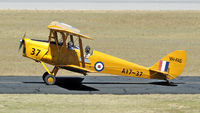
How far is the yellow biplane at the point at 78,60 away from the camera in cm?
2330

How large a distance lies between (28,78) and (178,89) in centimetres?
873

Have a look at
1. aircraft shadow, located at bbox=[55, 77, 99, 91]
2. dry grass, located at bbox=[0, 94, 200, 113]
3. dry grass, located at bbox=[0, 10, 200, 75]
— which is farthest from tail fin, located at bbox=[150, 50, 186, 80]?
dry grass, located at bbox=[0, 10, 200, 75]

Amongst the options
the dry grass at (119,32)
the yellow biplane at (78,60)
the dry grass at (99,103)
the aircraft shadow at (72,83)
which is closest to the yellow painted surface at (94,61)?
the yellow biplane at (78,60)

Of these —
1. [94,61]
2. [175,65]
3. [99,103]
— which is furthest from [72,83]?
[99,103]

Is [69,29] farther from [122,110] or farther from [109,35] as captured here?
[109,35]

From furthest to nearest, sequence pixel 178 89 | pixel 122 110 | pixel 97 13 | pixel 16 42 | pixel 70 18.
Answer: pixel 97 13, pixel 70 18, pixel 16 42, pixel 178 89, pixel 122 110

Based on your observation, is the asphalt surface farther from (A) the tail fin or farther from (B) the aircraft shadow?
(A) the tail fin

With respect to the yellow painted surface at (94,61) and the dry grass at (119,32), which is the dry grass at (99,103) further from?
the dry grass at (119,32)

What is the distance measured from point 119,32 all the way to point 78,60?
24700mm

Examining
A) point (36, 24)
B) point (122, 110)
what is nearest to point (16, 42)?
point (36, 24)

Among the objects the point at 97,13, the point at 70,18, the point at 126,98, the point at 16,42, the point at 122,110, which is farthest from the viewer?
the point at 97,13

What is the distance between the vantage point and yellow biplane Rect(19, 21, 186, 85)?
23.3m

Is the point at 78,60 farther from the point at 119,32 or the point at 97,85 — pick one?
the point at 119,32

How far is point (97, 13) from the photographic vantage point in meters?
58.5
